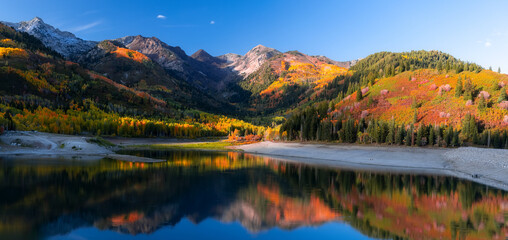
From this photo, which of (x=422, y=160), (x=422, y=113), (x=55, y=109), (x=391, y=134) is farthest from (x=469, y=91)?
(x=55, y=109)

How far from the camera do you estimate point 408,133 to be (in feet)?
237

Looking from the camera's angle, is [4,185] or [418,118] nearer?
[4,185]

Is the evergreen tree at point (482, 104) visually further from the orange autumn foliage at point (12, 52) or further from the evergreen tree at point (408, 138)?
the orange autumn foliage at point (12, 52)

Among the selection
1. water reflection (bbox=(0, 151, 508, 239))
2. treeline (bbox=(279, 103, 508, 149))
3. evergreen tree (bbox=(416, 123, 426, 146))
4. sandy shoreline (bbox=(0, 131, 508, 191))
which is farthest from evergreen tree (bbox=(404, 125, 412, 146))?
water reflection (bbox=(0, 151, 508, 239))

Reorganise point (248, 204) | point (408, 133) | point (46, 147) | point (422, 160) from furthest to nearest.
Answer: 1. point (46, 147)
2. point (408, 133)
3. point (422, 160)
4. point (248, 204)

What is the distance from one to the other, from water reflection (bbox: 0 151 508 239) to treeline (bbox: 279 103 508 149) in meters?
34.1

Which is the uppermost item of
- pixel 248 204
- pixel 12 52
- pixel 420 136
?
pixel 12 52

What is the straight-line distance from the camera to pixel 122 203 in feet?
82.4

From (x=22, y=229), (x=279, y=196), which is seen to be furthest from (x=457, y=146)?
(x=22, y=229)

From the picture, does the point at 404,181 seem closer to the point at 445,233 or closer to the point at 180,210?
the point at 445,233

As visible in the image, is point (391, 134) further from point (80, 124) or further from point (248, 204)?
point (80, 124)

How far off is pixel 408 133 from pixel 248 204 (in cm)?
6155

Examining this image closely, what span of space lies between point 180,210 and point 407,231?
18.1 m

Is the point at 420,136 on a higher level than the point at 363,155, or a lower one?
higher
